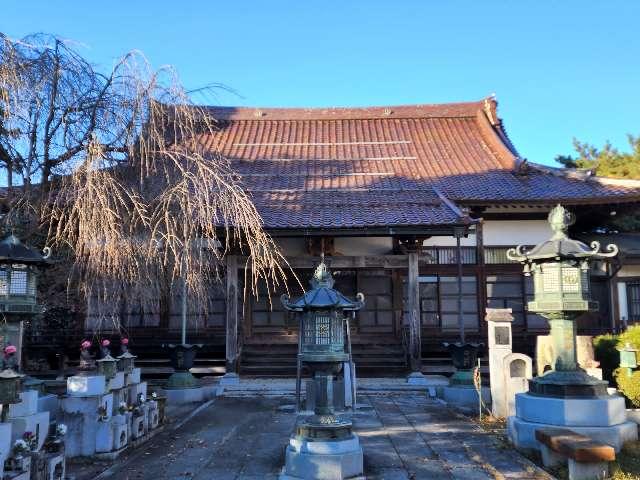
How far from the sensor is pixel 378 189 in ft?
44.3

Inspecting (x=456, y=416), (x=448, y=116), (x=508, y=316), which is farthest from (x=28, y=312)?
(x=448, y=116)

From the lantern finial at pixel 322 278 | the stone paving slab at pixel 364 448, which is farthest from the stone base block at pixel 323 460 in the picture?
the lantern finial at pixel 322 278

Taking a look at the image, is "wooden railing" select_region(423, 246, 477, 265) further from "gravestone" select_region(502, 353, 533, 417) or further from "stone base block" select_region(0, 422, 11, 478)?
"stone base block" select_region(0, 422, 11, 478)

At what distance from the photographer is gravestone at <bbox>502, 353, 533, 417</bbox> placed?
7875mm

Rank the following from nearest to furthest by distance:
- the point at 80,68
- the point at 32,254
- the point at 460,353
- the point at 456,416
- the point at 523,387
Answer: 1. the point at 32,254
2. the point at 80,68
3. the point at 523,387
4. the point at 456,416
5. the point at 460,353

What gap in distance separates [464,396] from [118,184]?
23.1 feet

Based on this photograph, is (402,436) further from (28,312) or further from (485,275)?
(485,275)

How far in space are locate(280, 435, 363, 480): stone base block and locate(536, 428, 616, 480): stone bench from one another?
2007 millimetres

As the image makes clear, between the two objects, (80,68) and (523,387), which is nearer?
(80,68)

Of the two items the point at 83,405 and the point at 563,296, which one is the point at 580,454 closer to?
the point at 563,296

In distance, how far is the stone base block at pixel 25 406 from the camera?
5.14 metres

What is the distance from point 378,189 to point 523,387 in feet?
22.5

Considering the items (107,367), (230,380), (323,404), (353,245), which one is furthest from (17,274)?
(353,245)

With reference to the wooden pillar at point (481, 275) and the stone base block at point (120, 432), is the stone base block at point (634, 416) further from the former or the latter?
the wooden pillar at point (481, 275)
